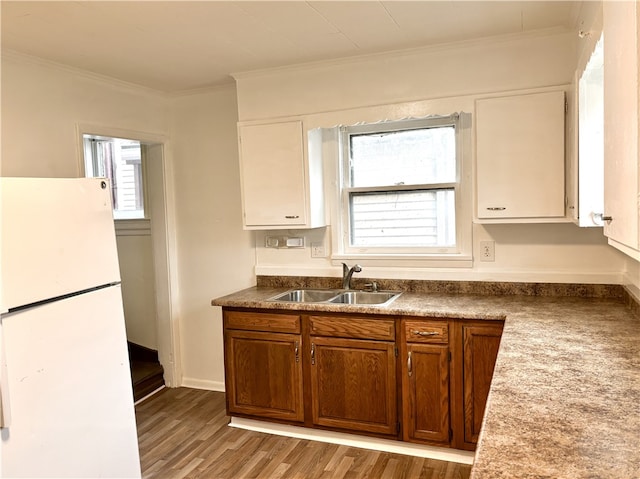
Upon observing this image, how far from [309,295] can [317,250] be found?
322 millimetres

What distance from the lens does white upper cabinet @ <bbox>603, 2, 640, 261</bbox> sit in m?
1.17

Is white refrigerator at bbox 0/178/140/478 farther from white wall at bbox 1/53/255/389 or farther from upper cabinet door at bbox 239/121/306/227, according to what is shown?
white wall at bbox 1/53/255/389

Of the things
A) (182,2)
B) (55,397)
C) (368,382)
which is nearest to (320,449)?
(368,382)

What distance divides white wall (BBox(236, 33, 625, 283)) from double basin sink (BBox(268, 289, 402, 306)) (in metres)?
0.16

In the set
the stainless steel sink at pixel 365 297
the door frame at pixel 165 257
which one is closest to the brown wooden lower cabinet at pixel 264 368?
the stainless steel sink at pixel 365 297

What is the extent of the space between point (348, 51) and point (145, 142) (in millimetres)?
1706

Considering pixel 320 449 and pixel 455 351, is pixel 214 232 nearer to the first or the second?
pixel 320 449

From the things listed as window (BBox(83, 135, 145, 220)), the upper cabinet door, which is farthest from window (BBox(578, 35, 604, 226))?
window (BBox(83, 135, 145, 220))

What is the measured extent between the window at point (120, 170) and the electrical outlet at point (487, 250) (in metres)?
2.87

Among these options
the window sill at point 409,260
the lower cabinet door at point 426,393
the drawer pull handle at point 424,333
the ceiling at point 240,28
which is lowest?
the lower cabinet door at point 426,393

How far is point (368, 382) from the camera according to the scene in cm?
278

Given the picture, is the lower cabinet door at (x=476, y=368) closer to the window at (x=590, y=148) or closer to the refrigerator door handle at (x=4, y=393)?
the window at (x=590, y=148)

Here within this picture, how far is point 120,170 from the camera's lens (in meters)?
4.35

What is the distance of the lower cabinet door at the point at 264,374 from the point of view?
117 inches
